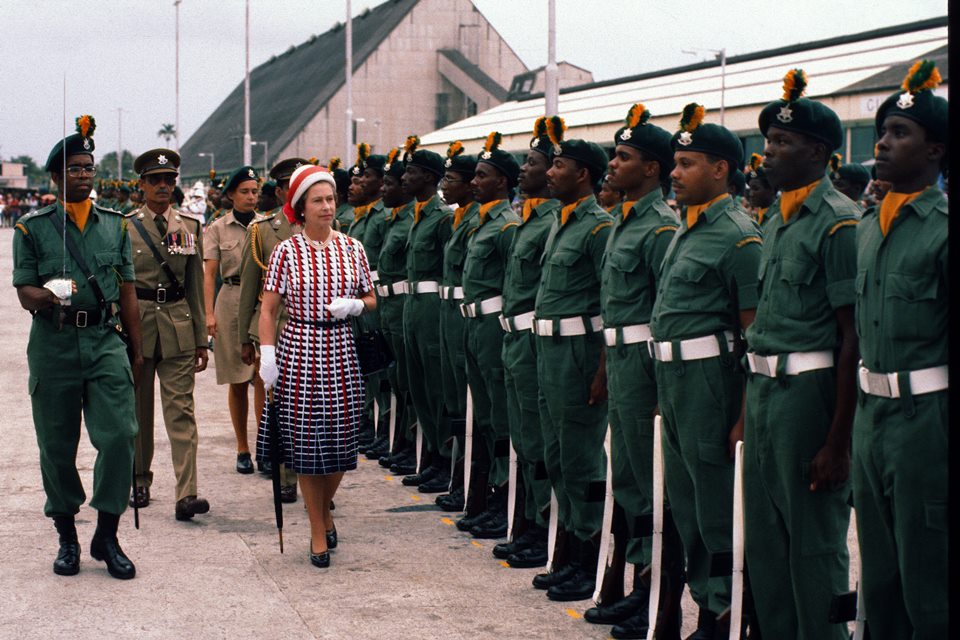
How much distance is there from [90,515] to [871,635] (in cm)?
526

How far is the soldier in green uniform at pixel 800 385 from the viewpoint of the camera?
14.4ft

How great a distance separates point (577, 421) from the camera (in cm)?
631

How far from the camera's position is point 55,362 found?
6477 mm

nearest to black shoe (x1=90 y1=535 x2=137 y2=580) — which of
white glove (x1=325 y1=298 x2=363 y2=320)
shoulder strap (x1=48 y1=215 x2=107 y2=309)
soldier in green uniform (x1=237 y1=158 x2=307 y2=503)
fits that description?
shoulder strap (x1=48 y1=215 x2=107 y2=309)

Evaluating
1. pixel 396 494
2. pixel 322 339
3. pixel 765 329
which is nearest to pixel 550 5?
pixel 396 494

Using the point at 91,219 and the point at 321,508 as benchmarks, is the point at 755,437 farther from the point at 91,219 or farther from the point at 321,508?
the point at 91,219

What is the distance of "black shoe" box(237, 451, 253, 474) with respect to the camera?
9.27 m

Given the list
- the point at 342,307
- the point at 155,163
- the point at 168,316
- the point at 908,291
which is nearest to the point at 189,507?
the point at 168,316

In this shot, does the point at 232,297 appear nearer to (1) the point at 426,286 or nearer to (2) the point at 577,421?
(1) the point at 426,286

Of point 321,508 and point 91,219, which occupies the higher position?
point 91,219

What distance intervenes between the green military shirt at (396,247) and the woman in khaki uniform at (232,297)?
1121mm

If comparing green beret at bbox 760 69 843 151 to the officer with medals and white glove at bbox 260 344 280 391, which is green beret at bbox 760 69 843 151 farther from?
the officer with medals

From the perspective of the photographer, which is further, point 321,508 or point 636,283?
point 321,508

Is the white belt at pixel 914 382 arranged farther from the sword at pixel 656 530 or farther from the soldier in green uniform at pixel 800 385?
the sword at pixel 656 530
